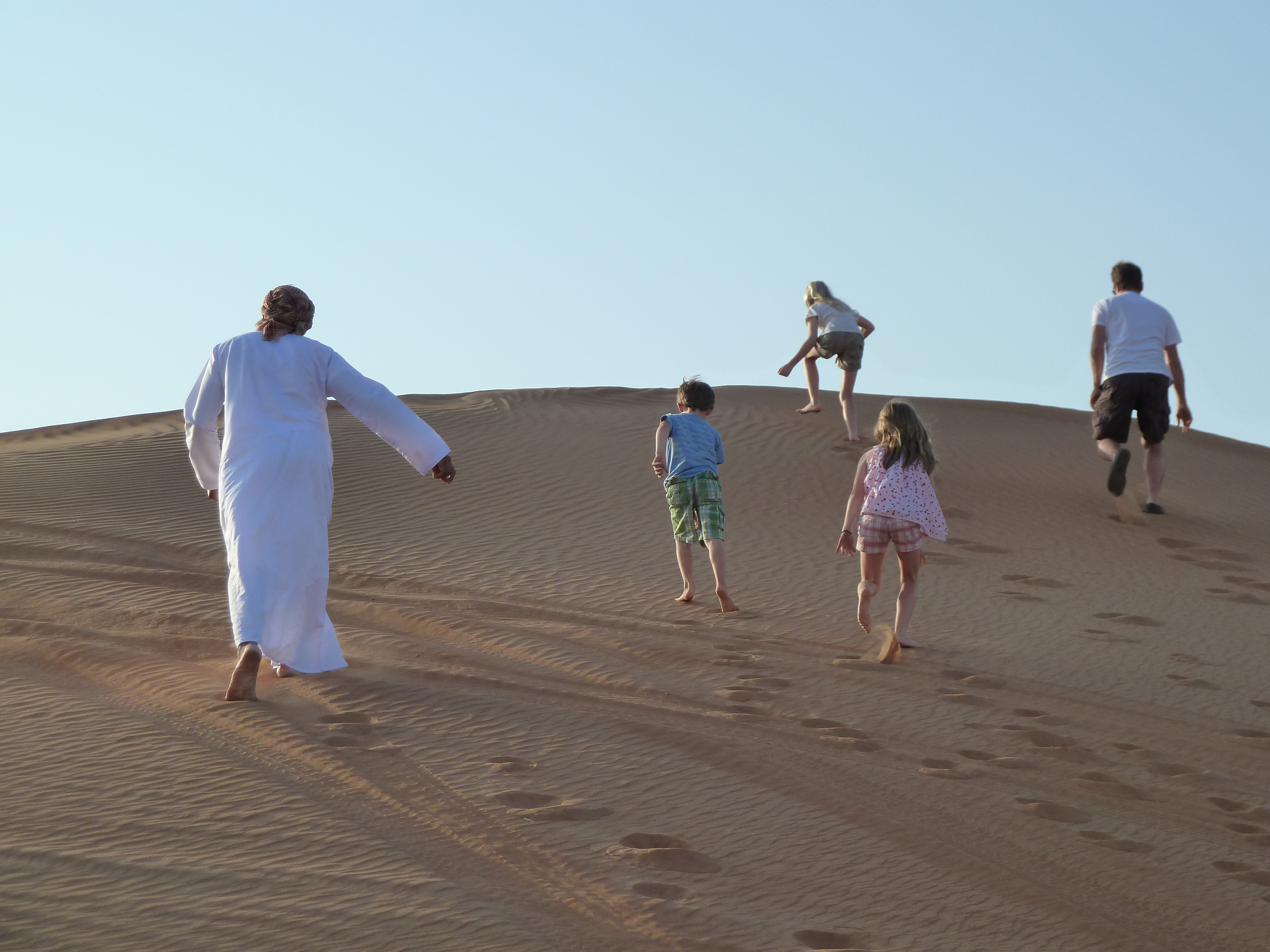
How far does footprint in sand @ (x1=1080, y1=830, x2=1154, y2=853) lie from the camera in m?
4.09

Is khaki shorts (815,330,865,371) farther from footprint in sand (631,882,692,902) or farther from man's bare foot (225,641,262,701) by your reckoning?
footprint in sand (631,882,692,902)

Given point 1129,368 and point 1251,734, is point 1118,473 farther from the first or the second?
point 1251,734

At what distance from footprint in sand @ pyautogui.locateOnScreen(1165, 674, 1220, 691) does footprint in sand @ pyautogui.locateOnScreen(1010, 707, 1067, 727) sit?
4.23 ft

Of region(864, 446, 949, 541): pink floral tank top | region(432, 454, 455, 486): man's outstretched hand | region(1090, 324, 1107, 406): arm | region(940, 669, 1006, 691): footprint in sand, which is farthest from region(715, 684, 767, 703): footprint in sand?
region(1090, 324, 1107, 406): arm

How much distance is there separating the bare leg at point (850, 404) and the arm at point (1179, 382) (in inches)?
135

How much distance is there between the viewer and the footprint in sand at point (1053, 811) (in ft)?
14.2

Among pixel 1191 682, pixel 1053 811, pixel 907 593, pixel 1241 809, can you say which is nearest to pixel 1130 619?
pixel 1191 682

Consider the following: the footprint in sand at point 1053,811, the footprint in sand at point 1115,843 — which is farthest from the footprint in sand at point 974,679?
the footprint in sand at point 1115,843

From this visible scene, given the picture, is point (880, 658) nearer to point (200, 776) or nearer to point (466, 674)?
point (466, 674)

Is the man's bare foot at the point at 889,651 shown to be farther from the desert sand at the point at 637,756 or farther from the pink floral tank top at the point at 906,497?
the pink floral tank top at the point at 906,497

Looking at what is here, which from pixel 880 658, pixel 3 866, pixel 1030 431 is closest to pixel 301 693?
pixel 3 866

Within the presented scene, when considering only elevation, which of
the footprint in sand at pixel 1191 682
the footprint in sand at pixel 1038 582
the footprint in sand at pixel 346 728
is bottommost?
the footprint in sand at pixel 346 728

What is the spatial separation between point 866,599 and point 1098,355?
206 inches

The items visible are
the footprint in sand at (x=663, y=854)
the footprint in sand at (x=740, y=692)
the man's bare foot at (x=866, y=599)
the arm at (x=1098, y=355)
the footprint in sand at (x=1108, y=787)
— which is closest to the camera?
the footprint in sand at (x=663, y=854)
